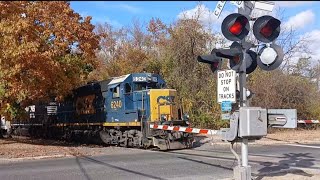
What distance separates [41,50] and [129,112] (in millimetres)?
5397

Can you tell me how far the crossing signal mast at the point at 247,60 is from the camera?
918 centimetres

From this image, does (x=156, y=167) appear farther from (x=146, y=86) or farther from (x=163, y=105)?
(x=146, y=86)

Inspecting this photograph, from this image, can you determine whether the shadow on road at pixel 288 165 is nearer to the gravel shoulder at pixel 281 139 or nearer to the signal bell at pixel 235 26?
the signal bell at pixel 235 26

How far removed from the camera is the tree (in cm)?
1728

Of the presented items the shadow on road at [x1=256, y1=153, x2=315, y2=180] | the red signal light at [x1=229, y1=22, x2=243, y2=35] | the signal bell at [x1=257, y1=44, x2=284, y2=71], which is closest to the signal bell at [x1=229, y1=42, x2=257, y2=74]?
the signal bell at [x1=257, y1=44, x2=284, y2=71]

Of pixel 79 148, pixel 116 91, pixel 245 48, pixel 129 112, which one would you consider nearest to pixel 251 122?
pixel 245 48

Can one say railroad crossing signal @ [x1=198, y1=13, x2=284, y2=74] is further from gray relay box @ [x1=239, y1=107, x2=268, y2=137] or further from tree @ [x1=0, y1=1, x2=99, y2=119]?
tree @ [x1=0, y1=1, x2=99, y2=119]

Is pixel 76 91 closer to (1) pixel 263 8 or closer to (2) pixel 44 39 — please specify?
(2) pixel 44 39

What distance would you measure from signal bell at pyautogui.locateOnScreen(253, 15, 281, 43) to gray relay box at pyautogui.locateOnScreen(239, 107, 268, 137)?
151cm

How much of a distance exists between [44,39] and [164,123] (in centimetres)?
656

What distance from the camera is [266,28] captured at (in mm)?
9242

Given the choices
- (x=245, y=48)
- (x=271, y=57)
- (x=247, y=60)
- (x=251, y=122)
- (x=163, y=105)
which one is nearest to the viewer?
(x=251, y=122)

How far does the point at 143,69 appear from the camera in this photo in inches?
1420

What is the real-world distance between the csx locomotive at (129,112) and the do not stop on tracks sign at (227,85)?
10802 millimetres
